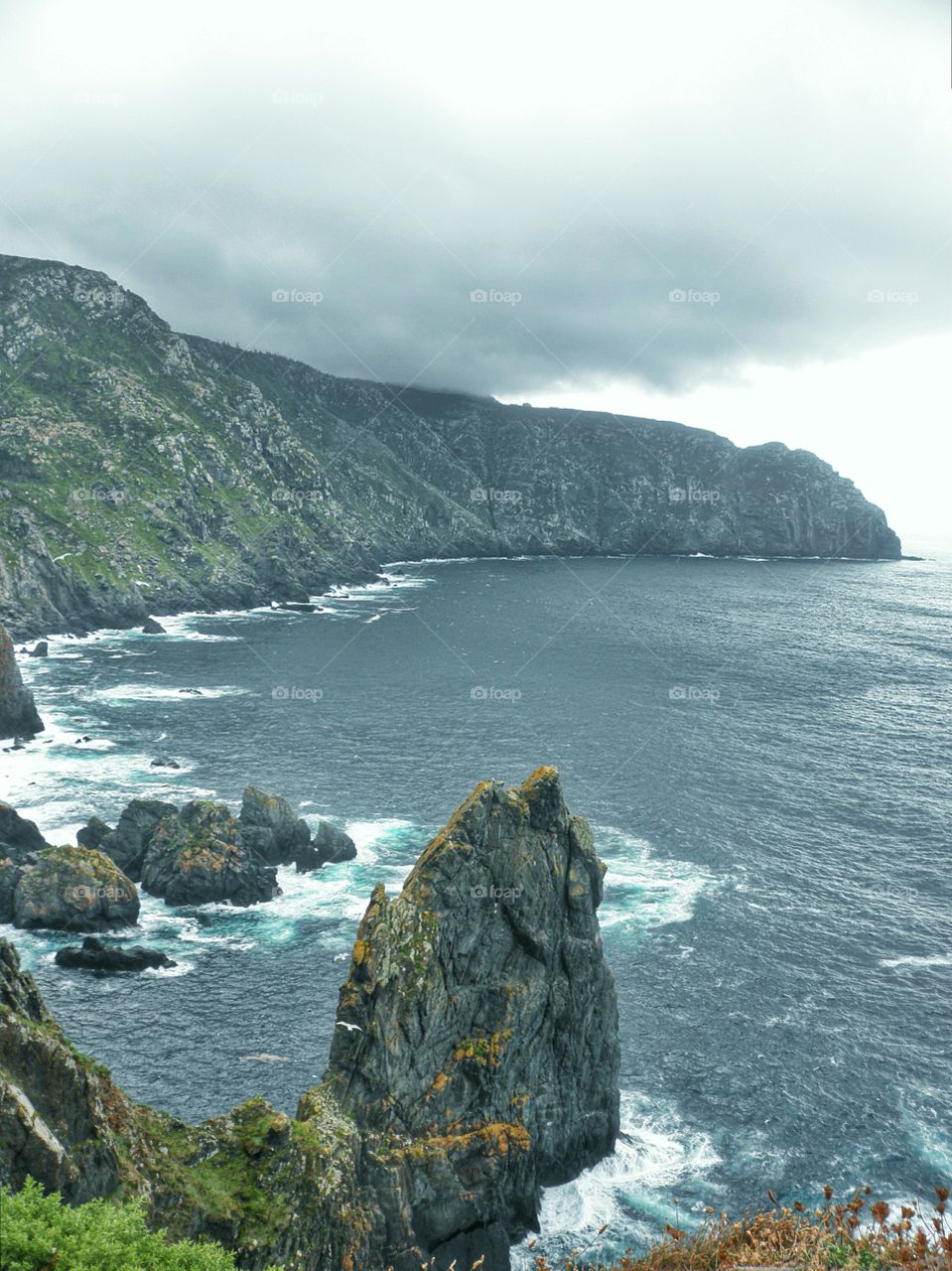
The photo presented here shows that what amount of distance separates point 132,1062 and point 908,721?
344ft

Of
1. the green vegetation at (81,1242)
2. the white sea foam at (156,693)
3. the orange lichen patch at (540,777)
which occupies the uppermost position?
the orange lichen patch at (540,777)

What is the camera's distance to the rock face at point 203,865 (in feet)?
222

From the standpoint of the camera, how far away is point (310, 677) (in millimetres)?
132000

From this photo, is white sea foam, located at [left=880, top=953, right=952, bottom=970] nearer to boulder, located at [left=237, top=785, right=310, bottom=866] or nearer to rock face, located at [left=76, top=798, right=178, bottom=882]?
boulder, located at [left=237, top=785, right=310, bottom=866]

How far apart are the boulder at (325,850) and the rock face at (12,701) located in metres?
42.4

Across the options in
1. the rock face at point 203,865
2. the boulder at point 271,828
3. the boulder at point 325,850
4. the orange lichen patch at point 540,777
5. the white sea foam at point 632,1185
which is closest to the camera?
the white sea foam at point 632,1185

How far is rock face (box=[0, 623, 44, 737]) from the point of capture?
94750 millimetres

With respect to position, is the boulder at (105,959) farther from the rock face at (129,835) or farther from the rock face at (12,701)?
the rock face at (12,701)

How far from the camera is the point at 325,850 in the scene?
2926 inches

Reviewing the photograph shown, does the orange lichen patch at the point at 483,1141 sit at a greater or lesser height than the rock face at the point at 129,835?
lesser

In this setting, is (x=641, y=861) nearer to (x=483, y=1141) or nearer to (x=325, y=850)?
(x=325, y=850)

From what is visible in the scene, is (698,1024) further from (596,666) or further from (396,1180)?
(596,666)

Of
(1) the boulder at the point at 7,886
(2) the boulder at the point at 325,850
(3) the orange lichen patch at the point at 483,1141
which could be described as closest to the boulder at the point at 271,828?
(2) the boulder at the point at 325,850

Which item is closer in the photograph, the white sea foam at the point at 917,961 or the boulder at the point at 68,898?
the white sea foam at the point at 917,961
